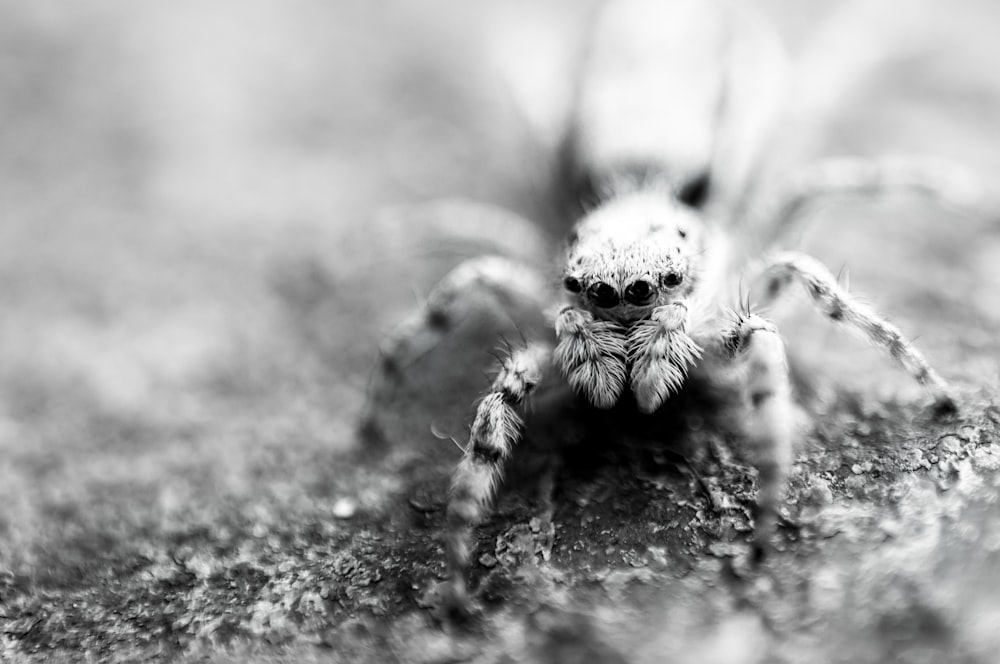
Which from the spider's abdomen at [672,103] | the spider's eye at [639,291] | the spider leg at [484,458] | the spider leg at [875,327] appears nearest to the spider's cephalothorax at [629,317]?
the spider's eye at [639,291]

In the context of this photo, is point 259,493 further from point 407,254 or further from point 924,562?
point 924,562

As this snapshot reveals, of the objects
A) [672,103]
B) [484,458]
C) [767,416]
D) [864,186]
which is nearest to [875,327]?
[767,416]

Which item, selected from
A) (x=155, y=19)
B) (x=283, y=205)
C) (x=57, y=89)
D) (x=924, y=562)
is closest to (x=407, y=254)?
(x=283, y=205)

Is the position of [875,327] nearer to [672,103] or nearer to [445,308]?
[445,308]

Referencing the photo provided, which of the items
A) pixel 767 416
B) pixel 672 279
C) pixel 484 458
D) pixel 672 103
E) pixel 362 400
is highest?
pixel 672 103

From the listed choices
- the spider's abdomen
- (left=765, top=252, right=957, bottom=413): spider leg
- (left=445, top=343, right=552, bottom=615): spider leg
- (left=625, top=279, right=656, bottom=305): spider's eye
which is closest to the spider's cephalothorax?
(left=625, top=279, right=656, bottom=305): spider's eye

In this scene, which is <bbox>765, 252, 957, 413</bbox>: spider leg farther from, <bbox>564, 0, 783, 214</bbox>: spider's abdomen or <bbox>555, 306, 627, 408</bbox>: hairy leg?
<bbox>564, 0, 783, 214</bbox>: spider's abdomen

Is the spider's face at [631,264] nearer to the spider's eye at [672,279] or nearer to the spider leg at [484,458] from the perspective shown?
the spider's eye at [672,279]
